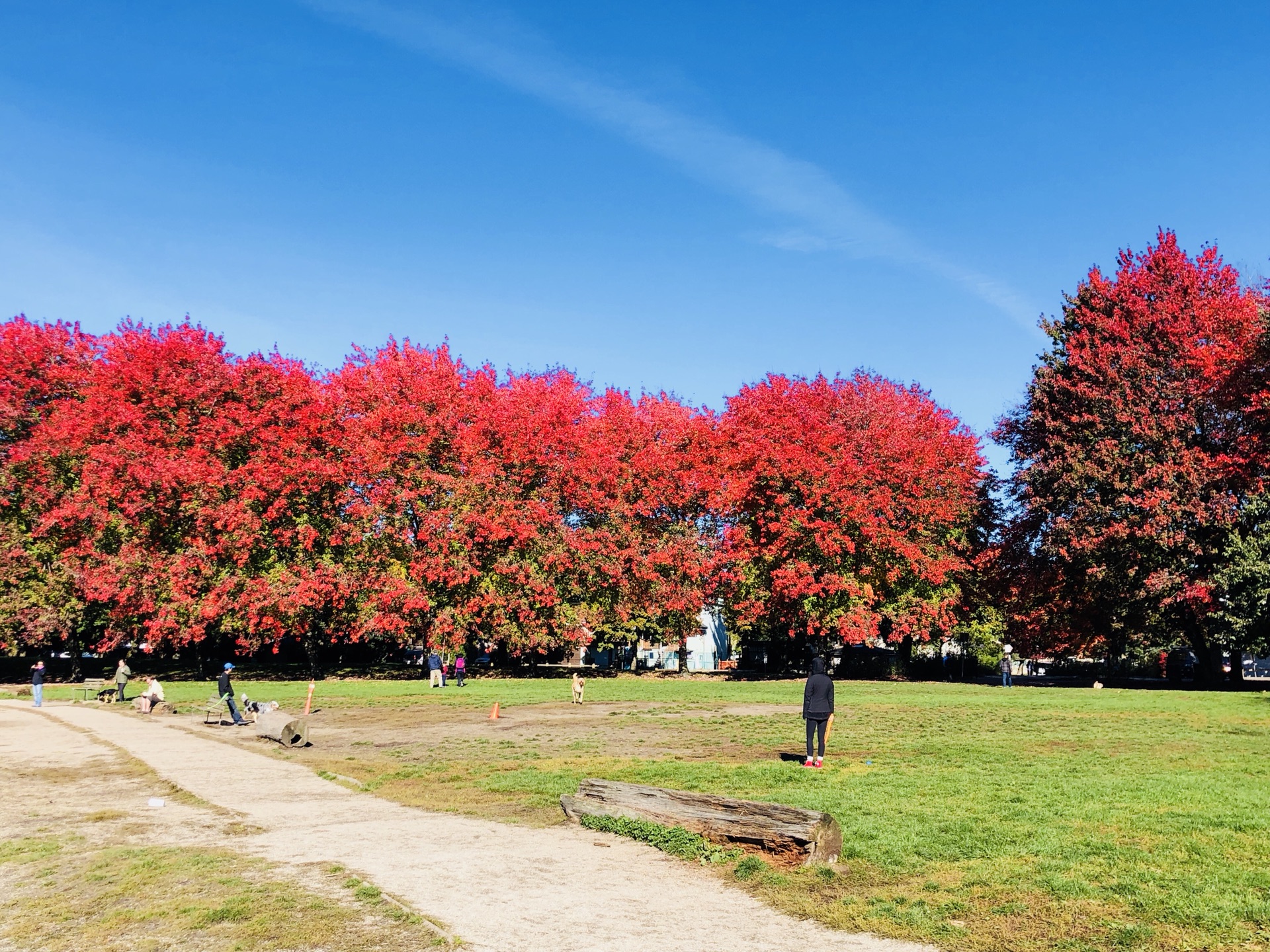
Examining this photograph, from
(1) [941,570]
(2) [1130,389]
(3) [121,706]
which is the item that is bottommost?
(3) [121,706]

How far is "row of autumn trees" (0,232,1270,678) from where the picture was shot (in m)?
36.1

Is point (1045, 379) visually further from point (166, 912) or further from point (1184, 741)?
point (166, 912)

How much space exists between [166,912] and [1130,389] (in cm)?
3727

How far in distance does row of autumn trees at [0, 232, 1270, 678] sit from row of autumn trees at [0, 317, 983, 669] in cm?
14

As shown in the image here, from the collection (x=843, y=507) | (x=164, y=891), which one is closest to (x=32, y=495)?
(x=843, y=507)

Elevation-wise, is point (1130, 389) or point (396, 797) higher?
point (1130, 389)

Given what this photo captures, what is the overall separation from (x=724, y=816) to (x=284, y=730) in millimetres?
12211

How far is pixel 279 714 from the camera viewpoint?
66.3 feet

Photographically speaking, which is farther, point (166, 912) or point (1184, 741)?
point (1184, 741)

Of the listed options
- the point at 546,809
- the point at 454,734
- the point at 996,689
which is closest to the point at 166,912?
the point at 546,809

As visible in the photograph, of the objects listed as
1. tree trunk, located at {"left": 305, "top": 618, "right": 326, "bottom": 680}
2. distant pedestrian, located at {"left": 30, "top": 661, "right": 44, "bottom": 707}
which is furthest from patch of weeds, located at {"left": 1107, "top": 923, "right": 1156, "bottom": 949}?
tree trunk, located at {"left": 305, "top": 618, "right": 326, "bottom": 680}

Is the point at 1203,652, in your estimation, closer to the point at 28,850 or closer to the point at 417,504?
the point at 417,504

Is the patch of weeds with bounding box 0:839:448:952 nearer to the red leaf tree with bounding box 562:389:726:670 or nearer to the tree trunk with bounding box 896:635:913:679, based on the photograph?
the red leaf tree with bounding box 562:389:726:670

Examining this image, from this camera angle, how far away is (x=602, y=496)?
43562mm
